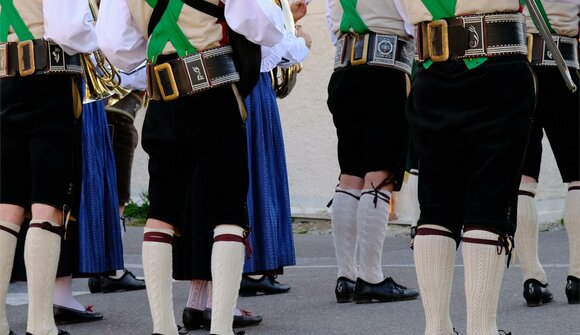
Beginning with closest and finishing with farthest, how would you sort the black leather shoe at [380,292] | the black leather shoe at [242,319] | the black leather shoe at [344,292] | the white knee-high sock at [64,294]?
1. the black leather shoe at [242,319]
2. the white knee-high sock at [64,294]
3. the black leather shoe at [380,292]
4. the black leather shoe at [344,292]

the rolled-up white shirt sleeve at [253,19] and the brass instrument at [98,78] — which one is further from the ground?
the rolled-up white shirt sleeve at [253,19]

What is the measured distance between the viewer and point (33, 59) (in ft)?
17.6

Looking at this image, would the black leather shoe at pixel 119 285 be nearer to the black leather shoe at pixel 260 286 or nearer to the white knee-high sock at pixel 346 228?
the black leather shoe at pixel 260 286

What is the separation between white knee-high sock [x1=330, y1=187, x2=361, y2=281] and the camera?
21.4 feet

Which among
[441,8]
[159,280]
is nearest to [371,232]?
[159,280]

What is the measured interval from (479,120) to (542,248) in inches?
187

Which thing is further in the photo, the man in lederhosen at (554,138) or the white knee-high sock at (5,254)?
the man in lederhosen at (554,138)

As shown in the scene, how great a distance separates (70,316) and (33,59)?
1.48 meters

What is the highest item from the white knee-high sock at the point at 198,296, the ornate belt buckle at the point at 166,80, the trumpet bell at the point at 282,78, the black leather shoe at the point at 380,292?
the trumpet bell at the point at 282,78

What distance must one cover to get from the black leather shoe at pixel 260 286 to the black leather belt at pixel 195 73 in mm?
2214

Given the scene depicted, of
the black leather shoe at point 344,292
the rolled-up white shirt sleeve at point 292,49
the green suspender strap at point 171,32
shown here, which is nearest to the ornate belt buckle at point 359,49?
the rolled-up white shirt sleeve at point 292,49

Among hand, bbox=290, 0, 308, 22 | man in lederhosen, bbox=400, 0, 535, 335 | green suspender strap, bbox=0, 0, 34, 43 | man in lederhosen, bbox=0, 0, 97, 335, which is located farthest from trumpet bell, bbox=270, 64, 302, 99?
man in lederhosen, bbox=400, 0, 535, 335

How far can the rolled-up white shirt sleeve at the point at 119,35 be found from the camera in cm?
498

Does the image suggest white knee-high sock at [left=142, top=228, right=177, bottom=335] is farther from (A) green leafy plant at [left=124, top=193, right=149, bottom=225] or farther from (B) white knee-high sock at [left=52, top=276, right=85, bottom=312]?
(A) green leafy plant at [left=124, top=193, right=149, bottom=225]
